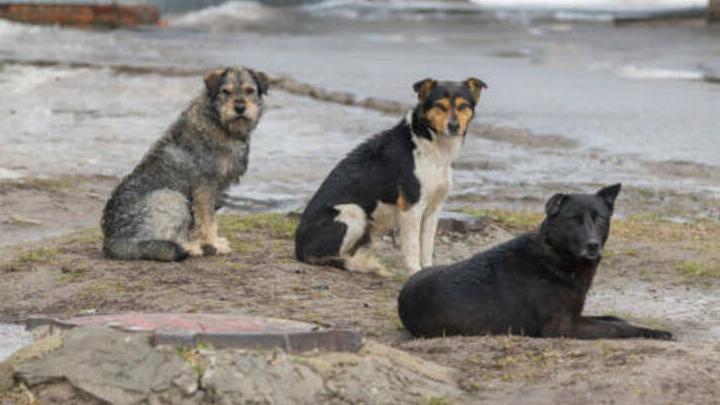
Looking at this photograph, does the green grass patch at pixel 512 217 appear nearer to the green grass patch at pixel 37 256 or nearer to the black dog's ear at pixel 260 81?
the black dog's ear at pixel 260 81

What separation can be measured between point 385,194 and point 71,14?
25950 millimetres

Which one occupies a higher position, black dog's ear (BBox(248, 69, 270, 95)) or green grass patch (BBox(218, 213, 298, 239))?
black dog's ear (BBox(248, 69, 270, 95))

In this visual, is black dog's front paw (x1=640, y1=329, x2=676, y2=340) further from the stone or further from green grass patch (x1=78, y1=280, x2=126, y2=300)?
green grass patch (x1=78, y1=280, x2=126, y2=300)

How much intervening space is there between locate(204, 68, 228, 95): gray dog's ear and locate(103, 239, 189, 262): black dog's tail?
1.25 metres

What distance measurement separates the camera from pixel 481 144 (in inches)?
795

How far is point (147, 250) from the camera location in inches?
462

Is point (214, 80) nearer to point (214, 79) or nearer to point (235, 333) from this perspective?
point (214, 79)

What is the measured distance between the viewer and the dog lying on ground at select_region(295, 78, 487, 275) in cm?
1176

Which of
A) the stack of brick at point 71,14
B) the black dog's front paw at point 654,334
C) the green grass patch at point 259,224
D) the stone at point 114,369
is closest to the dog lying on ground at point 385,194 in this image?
the green grass patch at point 259,224

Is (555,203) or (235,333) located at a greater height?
(555,203)

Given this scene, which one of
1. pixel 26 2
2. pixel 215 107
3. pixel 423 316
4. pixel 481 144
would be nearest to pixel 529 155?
pixel 481 144

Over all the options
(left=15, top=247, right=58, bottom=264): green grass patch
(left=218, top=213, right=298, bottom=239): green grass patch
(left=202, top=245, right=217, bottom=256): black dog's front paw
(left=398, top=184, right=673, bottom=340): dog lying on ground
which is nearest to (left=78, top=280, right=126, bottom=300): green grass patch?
(left=15, top=247, right=58, bottom=264): green grass patch

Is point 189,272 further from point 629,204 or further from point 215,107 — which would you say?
point 629,204

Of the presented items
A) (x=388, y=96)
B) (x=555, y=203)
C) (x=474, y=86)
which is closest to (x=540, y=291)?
(x=555, y=203)
